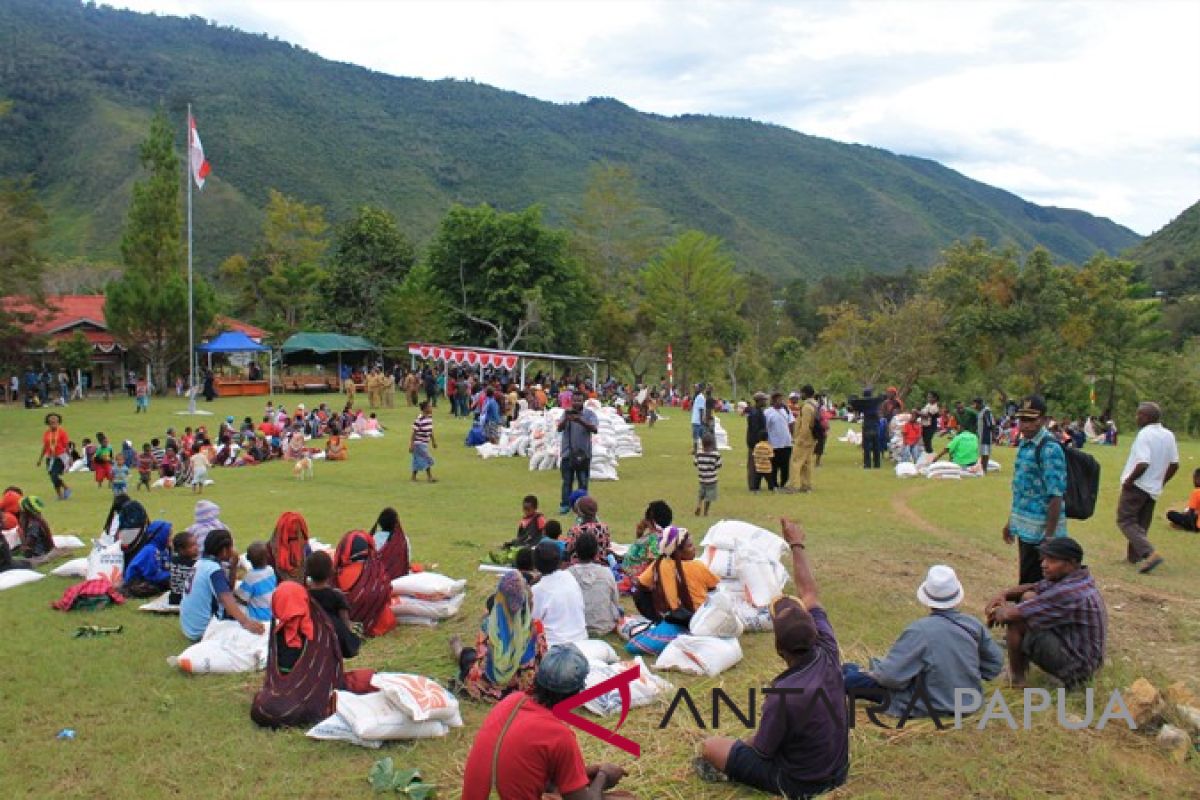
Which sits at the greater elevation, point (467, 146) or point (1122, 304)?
point (467, 146)

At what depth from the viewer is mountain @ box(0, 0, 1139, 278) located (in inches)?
3455

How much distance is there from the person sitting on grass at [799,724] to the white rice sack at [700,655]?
1782mm

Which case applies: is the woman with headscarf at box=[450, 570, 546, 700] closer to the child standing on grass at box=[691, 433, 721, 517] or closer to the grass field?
the grass field

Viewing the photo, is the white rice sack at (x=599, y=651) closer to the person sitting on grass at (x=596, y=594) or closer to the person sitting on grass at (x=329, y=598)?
the person sitting on grass at (x=596, y=594)

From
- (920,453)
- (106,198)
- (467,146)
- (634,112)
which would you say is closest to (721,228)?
(467,146)

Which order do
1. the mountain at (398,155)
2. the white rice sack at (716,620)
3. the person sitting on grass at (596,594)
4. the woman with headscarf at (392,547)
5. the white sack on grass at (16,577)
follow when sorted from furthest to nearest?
the mountain at (398,155), the white sack on grass at (16,577), the woman with headscarf at (392,547), the person sitting on grass at (596,594), the white rice sack at (716,620)

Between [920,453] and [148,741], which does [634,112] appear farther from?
[148,741]

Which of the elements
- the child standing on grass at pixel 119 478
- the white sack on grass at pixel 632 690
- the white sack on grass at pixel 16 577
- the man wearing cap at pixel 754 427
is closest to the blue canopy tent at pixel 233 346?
the child standing on grass at pixel 119 478

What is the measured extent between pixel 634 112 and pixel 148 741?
562ft

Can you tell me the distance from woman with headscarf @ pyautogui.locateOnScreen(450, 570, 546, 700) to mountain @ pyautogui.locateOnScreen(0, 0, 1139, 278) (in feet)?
237

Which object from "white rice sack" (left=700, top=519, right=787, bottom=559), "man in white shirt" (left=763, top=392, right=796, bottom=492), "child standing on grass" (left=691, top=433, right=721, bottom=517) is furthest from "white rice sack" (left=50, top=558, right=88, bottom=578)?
"man in white shirt" (left=763, top=392, right=796, bottom=492)

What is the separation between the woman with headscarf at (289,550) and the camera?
8188mm

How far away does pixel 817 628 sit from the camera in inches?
176

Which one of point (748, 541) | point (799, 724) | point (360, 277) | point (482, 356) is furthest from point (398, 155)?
point (799, 724)
